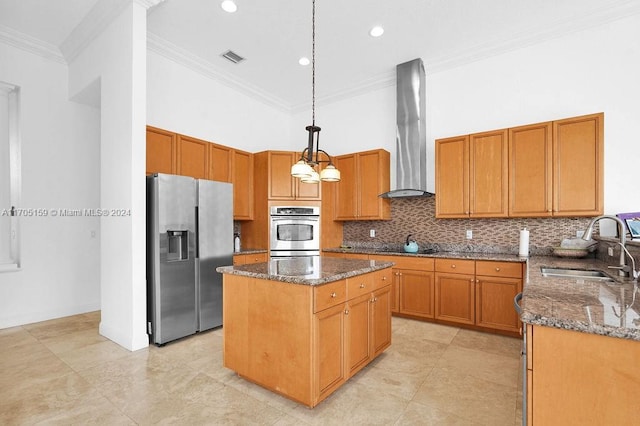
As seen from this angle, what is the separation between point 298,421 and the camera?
2.02 meters

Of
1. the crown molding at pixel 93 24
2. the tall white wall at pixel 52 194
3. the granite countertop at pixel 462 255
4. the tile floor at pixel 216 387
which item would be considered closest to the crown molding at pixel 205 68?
the crown molding at pixel 93 24

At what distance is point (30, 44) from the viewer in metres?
3.93

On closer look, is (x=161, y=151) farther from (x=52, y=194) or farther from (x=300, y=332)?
(x=300, y=332)

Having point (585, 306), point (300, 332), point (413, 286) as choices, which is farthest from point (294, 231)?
point (585, 306)

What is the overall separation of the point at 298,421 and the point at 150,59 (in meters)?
4.52

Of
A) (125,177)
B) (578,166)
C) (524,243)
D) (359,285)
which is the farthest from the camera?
(524,243)

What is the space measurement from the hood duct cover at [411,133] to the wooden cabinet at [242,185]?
2.13 m

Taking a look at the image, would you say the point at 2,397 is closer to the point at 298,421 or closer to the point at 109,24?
the point at 298,421

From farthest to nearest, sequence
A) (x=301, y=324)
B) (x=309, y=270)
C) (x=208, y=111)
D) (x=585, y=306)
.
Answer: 1. (x=208, y=111)
2. (x=309, y=270)
3. (x=301, y=324)
4. (x=585, y=306)

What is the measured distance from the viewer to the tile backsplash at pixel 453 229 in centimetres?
378

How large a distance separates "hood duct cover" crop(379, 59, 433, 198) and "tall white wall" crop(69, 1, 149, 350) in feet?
10.6

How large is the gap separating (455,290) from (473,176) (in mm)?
1450

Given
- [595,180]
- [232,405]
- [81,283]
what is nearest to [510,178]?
[595,180]

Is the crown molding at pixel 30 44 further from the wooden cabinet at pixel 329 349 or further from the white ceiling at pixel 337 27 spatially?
the wooden cabinet at pixel 329 349
